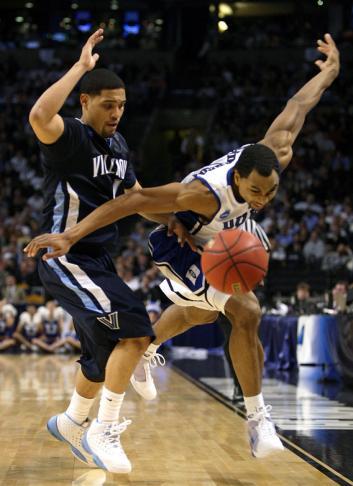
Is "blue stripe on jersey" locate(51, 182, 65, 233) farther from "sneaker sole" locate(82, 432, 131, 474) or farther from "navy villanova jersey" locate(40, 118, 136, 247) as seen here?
Result: "sneaker sole" locate(82, 432, 131, 474)

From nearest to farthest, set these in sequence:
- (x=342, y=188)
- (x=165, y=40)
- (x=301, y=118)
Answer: (x=301, y=118) < (x=342, y=188) < (x=165, y=40)

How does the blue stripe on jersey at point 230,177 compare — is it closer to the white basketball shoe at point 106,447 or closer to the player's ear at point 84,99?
the player's ear at point 84,99

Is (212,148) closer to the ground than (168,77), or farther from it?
closer to the ground

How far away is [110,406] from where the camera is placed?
16.2 feet

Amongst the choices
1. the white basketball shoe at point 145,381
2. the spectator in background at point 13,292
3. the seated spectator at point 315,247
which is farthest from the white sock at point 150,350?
the seated spectator at point 315,247

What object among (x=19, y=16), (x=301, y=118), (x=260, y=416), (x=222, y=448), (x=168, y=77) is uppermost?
(x=19, y=16)

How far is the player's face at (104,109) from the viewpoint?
4938mm

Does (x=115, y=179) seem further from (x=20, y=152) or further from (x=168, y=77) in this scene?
(x=168, y=77)

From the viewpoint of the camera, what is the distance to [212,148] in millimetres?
24938

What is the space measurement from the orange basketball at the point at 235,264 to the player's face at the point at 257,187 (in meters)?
0.21

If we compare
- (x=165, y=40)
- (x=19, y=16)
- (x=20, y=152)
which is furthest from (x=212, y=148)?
(x=19, y=16)

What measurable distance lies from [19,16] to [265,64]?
10.3m

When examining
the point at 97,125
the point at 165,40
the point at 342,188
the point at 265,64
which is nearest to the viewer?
the point at 97,125

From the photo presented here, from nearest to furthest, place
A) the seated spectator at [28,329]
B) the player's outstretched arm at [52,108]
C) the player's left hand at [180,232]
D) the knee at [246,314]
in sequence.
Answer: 1. the player's outstretched arm at [52,108]
2. the knee at [246,314]
3. the player's left hand at [180,232]
4. the seated spectator at [28,329]
